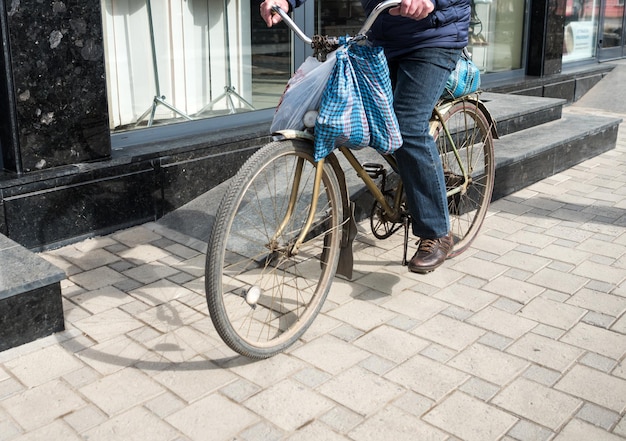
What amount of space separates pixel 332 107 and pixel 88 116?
6.34 ft

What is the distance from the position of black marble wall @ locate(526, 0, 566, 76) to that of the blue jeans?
601cm

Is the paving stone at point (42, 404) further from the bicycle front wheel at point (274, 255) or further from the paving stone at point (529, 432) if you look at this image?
the paving stone at point (529, 432)

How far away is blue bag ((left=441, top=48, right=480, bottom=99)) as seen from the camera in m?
3.90

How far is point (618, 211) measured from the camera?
5.42 metres

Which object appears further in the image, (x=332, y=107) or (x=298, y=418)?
(x=332, y=107)

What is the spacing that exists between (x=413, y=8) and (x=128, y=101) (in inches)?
112

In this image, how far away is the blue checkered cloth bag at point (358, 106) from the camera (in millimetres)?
3064

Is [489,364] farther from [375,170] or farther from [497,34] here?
[497,34]

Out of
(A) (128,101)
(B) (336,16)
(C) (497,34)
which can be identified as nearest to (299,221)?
(A) (128,101)

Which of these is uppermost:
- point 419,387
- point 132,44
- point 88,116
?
point 132,44

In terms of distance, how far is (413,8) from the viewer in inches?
Result: 117

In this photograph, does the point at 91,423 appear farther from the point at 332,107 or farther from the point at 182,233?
the point at 182,233

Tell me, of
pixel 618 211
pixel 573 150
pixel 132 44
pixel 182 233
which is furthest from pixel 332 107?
pixel 573 150

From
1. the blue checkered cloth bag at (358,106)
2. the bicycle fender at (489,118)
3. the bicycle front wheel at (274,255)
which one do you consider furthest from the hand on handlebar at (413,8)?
the bicycle fender at (489,118)
